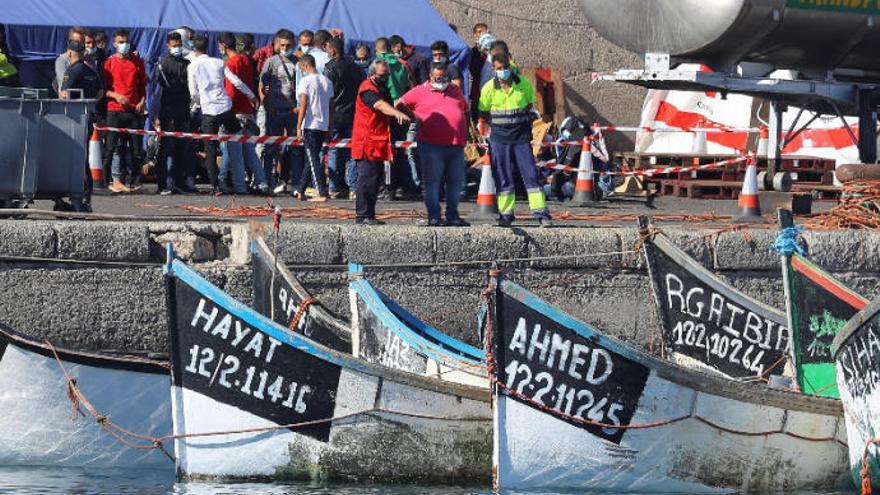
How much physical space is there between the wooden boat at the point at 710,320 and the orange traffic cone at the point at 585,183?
5743 millimetres

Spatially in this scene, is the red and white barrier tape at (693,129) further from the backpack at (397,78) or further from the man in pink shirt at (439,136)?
the man in pink shirt at (439,136)

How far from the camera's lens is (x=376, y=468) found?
10.4m

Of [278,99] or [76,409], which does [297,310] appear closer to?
[76,409]

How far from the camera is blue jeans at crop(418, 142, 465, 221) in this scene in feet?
44.7

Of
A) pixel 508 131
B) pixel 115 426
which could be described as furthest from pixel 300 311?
pixel 508 131

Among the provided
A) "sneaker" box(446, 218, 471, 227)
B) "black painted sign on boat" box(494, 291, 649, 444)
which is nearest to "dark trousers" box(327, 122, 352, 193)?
"sneaker" box(446, 218, 471, 227)

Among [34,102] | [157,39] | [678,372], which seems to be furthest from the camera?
[157,39]

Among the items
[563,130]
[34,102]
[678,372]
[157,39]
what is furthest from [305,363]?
[157,39]

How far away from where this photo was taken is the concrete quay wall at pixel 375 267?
12219mm

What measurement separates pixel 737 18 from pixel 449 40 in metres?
5.46

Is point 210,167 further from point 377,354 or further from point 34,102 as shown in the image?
point 377,354

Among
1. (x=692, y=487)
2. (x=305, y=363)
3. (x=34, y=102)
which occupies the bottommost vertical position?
(x=692, y=487)

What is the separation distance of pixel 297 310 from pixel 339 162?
5.91 meters

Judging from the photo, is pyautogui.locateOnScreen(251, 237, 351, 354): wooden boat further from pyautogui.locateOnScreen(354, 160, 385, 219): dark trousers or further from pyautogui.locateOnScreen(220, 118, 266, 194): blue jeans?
pyautogui.locateOnScreen(220, 118, 266, 194): blue jeans
